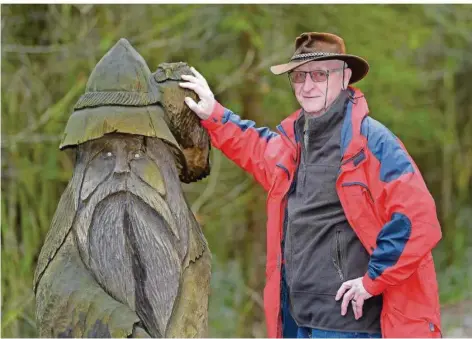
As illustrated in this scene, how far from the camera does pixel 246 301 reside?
7.33 meters

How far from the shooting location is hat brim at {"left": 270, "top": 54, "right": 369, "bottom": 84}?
3.24m

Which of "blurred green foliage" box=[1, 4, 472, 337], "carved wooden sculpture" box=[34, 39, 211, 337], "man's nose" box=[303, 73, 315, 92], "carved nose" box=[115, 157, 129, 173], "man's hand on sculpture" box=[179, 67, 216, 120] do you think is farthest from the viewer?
"blurred green foliage" box=[1, 4, 472, 337]

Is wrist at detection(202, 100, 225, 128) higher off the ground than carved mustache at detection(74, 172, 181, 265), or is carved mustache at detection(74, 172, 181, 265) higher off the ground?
wrist at detection(202, 100, 225, 128)

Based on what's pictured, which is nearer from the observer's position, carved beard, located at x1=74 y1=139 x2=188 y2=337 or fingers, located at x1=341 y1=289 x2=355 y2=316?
carved beard, located at x1=74 y1=139 x2=188 y2=337

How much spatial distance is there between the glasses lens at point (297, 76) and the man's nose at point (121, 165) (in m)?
0.86

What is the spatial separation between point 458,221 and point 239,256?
16.2 feet

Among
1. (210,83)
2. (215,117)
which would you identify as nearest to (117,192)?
(215,117)

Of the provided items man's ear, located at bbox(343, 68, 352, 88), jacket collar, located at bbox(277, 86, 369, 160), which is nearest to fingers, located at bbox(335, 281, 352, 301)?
jacket collar, located at bbox(277, 86, 369, 160)

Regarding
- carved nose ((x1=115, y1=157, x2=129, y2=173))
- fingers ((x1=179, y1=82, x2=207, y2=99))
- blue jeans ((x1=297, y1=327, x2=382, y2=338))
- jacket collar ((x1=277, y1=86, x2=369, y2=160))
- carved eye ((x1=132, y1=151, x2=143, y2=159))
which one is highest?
fingers ((x1=179, y1=82, x2=207, y2=99))

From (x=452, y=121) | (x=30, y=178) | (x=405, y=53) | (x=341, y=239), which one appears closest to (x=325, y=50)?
(x=341, y=239)

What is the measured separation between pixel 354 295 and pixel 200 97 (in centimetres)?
94

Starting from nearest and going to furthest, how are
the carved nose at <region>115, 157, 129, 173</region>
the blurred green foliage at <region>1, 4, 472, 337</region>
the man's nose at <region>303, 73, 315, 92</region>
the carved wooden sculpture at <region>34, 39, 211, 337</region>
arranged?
the carved wooden sculpture at <region>34, 39, 211, 337</region> → the carved nose at <region>115, 157, 129, 173</region> → the man's nose at <region>303, 73, 315, 92</region> → the blurred green foliage at <region>1, 4, 472, 337</region>

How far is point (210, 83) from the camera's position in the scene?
6809mm

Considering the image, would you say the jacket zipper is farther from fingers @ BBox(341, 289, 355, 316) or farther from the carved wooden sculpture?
the carved wooden sculpture
